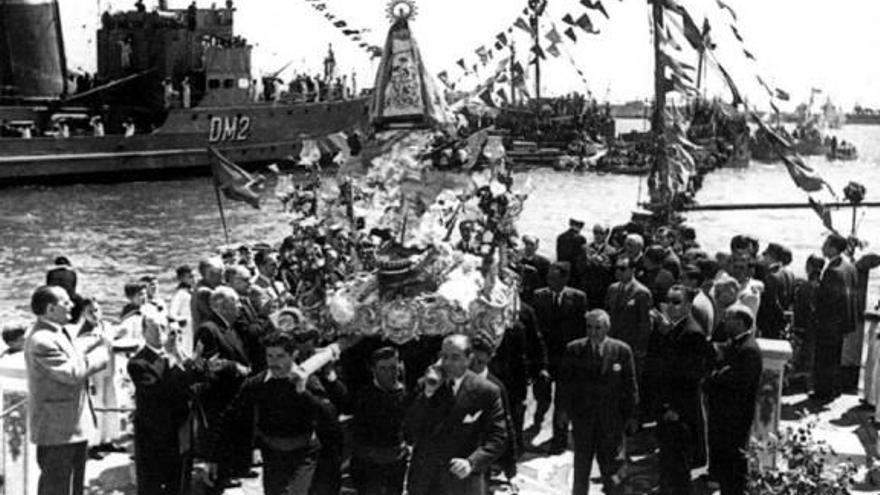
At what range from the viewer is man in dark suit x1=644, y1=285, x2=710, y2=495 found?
20.4 ft

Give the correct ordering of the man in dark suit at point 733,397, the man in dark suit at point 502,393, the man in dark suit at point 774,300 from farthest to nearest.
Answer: the man in dark suit at point 774,300 → the man in dark suit at point 733,397 → the man in dark suit at point 502,393

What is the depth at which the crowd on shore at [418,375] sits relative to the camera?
5.25 meters

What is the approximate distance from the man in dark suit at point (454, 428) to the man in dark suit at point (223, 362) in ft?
5.08

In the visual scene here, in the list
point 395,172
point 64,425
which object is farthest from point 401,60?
point 64,425

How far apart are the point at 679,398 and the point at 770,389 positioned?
1.20 metres

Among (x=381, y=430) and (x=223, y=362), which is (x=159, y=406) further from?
(x=381, y=430)

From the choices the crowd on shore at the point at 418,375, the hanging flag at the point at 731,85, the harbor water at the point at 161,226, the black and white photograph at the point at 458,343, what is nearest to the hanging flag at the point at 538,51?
the black and white photograph at the point at 458,343

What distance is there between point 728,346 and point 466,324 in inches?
83.9

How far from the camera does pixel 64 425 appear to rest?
5590mm

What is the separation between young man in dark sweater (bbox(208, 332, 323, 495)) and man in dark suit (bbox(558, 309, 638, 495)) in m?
1.79

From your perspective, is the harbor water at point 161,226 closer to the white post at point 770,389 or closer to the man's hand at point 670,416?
the white post at point 770,389

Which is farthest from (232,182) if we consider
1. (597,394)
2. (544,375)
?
(597,394)

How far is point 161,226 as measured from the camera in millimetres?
33312

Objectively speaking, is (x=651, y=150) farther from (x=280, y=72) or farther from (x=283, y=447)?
(x=280, y=72)
